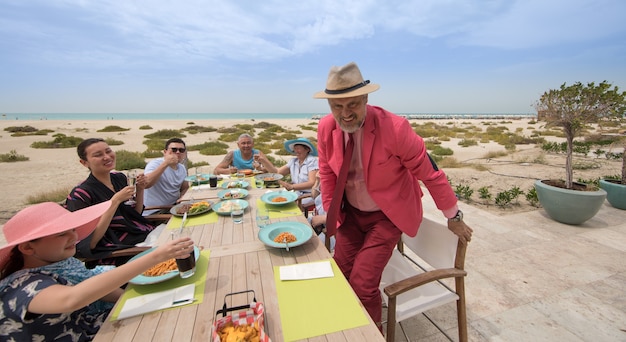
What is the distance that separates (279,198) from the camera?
9.84 ft

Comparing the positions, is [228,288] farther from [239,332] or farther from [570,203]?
[570,203]

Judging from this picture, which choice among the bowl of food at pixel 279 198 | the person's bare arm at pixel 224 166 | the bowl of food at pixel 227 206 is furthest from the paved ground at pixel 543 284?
the person's bare arm at pixel 224 166

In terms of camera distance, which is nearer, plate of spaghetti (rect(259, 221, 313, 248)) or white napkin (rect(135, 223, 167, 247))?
plate of spaghetti (rect(259, 221, 313, 248))

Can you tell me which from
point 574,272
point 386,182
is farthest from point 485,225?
point 386,182

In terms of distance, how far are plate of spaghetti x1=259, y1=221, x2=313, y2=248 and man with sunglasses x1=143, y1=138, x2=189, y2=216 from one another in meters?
2.07

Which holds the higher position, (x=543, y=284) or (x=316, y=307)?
(x=316, y=307)

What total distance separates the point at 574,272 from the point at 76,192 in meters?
5.35

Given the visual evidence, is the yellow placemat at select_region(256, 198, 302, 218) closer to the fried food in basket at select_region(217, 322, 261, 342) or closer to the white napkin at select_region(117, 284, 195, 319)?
Result: the white napkin at select_region(117, 284, 195, 319)

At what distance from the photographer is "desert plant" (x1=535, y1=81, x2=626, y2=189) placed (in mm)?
4113

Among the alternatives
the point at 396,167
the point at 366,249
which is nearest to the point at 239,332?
the point at 366,249

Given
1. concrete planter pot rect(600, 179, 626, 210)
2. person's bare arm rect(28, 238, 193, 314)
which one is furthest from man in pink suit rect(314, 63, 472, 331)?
concrete planter pot rect(600, 179, 626, 210)

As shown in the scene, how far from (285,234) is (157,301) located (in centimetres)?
89

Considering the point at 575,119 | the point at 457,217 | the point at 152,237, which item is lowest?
the point at 152,237

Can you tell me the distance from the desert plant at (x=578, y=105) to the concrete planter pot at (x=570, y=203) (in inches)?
15.1
